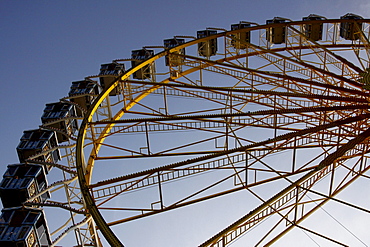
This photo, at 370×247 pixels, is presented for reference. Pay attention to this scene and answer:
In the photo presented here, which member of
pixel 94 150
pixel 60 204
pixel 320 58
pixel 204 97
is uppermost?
pixel 320 58

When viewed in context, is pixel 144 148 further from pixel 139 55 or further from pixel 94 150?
pixel 139 55

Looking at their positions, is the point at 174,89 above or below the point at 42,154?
above

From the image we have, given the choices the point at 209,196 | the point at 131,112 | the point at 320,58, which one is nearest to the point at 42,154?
the point at 131,112

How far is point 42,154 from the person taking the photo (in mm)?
16031

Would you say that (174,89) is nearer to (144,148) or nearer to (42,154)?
(144,148)

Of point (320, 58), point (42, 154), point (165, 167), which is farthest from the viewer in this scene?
point (320, 58)

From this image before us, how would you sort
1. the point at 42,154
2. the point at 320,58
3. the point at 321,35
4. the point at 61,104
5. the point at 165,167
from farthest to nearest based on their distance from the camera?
1. the point at 321,35
2. the point at 320,58
3. the point at 61,104
4. the point at 42,154
5. the point at 165,167

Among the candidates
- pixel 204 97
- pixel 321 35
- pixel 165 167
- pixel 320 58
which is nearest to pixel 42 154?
pixel 165 167

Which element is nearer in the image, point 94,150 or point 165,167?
point 165,167

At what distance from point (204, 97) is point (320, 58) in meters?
9.62

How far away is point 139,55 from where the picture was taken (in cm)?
2423

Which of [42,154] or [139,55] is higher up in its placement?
[139,55]

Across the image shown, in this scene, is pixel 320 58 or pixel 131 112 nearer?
pixel 131 112

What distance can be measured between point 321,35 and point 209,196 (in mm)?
20095
